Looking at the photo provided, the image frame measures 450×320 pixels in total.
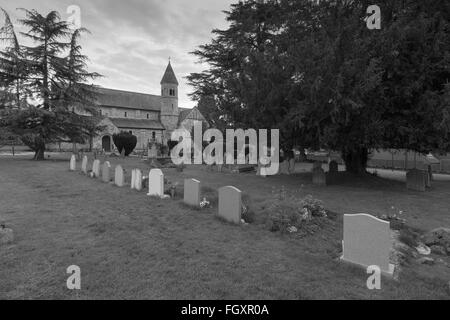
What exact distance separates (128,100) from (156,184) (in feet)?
164

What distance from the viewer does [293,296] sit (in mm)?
3633

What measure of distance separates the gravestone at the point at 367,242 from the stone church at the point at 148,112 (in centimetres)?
4915

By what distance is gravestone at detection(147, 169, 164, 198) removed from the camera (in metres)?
9.88

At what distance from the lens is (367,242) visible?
4.63 meters

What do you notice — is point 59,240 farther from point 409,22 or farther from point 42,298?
point 409,22

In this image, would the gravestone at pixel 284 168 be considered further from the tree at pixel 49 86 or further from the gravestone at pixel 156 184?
the tree at pixel 49 86

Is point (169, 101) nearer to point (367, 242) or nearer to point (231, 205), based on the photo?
point (231, 205)

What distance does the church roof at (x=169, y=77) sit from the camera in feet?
179

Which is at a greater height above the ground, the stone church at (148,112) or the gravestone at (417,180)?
the stone church at (148,112)

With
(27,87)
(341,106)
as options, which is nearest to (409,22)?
(341,106)

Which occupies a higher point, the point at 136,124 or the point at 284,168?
the point at 136,124

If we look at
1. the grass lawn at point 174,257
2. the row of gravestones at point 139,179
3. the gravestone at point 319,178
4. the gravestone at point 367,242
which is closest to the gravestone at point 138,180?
the row of gravestones at point 139,179

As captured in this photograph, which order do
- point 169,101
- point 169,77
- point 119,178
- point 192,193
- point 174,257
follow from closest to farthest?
point 174,257
point 192,193
point 119,178
point 169,77
point 169,101
